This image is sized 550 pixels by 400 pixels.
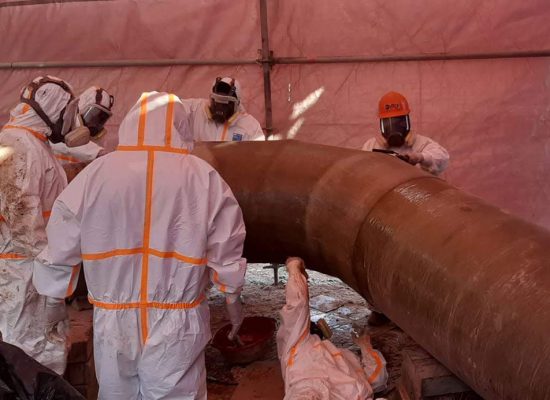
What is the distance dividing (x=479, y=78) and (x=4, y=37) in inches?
143

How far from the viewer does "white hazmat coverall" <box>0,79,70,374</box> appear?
2.26 metres

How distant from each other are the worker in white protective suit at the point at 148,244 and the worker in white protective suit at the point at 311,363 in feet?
1.05

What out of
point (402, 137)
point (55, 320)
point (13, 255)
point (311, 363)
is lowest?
point (311, 363)

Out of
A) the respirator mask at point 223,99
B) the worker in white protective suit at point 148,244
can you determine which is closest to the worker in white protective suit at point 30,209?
the worker in white protective suit at point 148,244

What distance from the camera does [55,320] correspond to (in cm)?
226

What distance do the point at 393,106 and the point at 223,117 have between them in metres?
1.08

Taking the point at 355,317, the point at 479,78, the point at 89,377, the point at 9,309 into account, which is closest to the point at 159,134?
the point at 9,309

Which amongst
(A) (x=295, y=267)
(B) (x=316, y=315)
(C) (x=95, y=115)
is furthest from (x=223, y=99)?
(A) (x=295, y=267)

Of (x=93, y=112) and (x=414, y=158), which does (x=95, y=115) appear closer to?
(x=93, y=112)

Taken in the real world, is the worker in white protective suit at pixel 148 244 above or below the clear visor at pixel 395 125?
below

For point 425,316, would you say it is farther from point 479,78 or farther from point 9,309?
point 479,78

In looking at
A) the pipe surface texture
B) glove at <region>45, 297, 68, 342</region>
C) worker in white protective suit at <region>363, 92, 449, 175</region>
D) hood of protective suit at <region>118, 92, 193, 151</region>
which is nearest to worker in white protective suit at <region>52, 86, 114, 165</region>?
the pipe surface texture

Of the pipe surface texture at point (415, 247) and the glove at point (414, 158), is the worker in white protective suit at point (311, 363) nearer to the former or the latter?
the pipe surface texture at point (415, 247)

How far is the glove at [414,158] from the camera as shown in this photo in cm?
317
